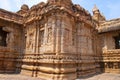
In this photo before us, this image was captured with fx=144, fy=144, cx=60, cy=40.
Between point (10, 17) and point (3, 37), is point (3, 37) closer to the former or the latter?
point (3, 37)

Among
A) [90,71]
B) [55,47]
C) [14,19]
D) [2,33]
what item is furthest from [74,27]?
[2,33]

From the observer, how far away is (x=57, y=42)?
989 cm

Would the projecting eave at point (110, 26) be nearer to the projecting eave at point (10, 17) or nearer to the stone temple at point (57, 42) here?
the stone temple at point (57, 42)

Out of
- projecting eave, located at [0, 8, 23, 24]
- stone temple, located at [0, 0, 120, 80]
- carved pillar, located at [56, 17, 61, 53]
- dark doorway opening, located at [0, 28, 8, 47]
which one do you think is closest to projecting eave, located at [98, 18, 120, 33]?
stone temple, located at [0, 0, 120, 80]

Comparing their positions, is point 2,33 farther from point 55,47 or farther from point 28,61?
point 55,47

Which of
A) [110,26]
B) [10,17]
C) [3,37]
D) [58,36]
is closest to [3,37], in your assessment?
[3,37]

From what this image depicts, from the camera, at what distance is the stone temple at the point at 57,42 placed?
10016 millimetres

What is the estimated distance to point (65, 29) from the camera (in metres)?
10.5

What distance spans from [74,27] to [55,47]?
3144mm

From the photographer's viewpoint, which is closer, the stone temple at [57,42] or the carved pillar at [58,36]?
the carved pillar at [58,36]

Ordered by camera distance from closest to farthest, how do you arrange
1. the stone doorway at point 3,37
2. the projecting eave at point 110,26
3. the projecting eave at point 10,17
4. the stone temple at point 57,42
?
1. the stone temple at point 57,42
2. the projecting eave at point 10,17
3. the stone doorway at point 3,37
4. the projecting eave at point 110,26

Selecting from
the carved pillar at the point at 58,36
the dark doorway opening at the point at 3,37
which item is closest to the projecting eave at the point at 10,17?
the dark doorway opening at the point at 3,37

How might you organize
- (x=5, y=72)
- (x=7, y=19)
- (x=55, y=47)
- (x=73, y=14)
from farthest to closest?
(x=7, y=19) → (x=5, y=72) → (x=73, y=14) → (x=55, y=47)

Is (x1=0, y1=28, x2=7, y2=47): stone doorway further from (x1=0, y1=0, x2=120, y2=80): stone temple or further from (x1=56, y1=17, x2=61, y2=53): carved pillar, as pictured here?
(x1=56, y1=17, x2=61, y2=53): carved pillar
